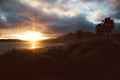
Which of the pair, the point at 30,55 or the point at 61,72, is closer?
the point at 61,72

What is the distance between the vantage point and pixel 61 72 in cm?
2395

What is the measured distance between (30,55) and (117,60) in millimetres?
10750

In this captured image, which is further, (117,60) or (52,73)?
(117,60)

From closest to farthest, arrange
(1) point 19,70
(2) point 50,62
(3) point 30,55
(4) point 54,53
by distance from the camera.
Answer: (1) point 19,70 → (2) point 50,62 → (3) point 30,55 → (4) point 54,53

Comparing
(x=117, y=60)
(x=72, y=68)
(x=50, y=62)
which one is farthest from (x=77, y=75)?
(x=117, y=60)

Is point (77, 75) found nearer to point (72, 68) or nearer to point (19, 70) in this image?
point (72, 68)

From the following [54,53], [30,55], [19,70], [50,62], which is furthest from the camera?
[54,53]

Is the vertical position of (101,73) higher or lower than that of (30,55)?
lower

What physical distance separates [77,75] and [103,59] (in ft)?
15.1

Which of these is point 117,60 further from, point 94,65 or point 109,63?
point 94,65

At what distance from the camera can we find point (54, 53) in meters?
30.1

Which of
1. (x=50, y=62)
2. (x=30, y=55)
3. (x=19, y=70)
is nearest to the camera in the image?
(x=19, y=70)

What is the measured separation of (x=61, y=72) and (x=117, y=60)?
23.9 ft

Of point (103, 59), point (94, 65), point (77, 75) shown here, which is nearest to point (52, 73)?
point (77, 75)
